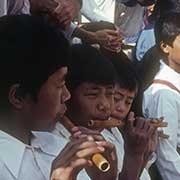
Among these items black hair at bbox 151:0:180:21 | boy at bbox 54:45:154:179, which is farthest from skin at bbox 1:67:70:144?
black hair at bbox 151:0:180:21

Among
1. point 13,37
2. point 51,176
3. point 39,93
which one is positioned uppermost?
point 13,37

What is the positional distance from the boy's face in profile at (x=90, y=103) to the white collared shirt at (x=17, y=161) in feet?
1.57

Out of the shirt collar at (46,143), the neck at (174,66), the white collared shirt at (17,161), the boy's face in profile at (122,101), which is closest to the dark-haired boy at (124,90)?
the boy's face in profile at (122,101)

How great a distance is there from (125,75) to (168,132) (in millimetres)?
362

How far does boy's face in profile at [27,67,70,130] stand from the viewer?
1.58 meters

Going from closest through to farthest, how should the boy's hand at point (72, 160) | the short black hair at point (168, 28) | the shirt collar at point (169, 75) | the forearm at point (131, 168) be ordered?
the boy's hand at point (72, 160) → the forearm at point (131, 168) → the shirt collar at point (169, 75) → the short black hair at point (168, 28)

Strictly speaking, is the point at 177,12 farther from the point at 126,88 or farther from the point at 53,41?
the point at 53,41

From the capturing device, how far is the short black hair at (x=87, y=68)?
2070mm

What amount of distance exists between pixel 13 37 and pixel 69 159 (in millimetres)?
341

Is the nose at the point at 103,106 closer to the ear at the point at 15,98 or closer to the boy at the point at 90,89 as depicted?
the boy at the point at 90,89

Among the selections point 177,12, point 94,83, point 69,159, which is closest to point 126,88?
point 94,83

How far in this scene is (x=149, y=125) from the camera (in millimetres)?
1995

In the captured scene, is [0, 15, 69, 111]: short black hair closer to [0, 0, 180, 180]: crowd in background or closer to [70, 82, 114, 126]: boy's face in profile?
[0, 0, 180, 180]: crowd in background

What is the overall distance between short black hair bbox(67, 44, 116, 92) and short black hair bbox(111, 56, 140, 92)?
0.15 metres
